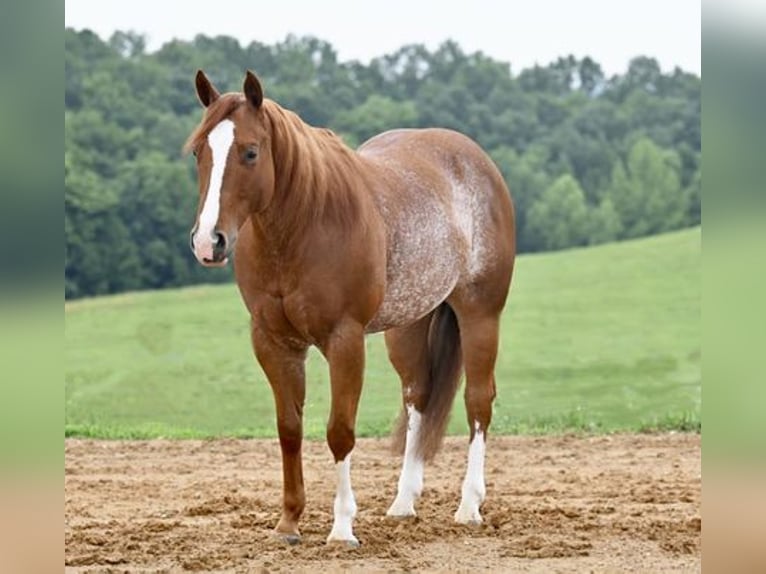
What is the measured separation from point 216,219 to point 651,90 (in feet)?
98.7

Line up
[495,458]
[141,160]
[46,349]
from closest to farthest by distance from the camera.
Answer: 1. [46,349]
2. [495,458]
3. [141,160]

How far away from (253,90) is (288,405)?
137cm

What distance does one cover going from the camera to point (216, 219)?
4543mm

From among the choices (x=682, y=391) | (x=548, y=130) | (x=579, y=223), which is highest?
(x=548, y=130)

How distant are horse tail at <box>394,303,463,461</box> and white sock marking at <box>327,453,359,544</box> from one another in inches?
34.7

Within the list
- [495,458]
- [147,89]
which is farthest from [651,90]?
[495,458]

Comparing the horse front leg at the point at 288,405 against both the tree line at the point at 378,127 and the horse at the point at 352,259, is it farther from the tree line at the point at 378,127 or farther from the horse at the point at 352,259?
the tree line at the point at 378,127

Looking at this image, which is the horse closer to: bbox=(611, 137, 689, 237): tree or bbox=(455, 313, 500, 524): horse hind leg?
bbox=(455, 313, 500, 524): horse hind leg

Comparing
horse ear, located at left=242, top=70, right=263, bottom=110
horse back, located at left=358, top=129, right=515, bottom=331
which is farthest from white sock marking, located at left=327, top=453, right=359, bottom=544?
horse ear, located at left=242, top=70, right=263, bottom=110

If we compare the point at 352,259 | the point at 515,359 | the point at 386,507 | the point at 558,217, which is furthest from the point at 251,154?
the point at 558,217

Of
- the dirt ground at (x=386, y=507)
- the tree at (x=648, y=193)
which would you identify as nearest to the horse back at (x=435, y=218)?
the dirt ground at (x=386, y=507)

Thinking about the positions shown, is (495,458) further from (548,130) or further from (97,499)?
(548,130)

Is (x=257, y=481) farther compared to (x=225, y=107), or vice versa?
(x=257, y=481)

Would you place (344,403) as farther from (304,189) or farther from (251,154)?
(251,154)
